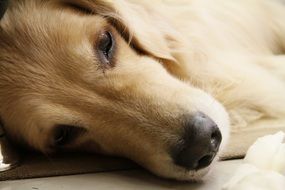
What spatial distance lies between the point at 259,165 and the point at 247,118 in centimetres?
73

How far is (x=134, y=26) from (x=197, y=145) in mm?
649

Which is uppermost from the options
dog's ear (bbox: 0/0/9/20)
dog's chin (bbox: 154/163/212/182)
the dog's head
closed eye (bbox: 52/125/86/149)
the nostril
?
dog's ear (bbox: 0/0/9/20)

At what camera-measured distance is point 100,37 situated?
173 cm

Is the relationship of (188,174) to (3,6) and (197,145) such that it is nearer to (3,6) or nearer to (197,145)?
(197,145)

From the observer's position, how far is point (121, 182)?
5.01 ft

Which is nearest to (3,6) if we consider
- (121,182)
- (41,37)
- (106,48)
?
(41,37)

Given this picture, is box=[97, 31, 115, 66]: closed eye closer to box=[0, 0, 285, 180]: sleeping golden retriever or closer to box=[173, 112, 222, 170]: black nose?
box=[0, 0, 285, 180]: sleeping golden retriever

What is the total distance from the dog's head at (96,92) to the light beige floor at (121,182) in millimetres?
36

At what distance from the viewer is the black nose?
138 cm

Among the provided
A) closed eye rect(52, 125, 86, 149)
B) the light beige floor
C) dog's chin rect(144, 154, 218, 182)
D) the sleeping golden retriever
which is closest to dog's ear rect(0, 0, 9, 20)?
the sleeping golden retriever

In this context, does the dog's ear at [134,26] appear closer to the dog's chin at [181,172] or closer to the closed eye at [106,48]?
the closed eye at [106,48]

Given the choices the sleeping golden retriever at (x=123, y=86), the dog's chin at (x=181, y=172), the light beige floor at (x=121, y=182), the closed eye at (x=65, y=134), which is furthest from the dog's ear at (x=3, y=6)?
the dog's chin at (x=181, y=172)

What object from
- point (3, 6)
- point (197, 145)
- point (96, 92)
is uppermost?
point (3, 6)

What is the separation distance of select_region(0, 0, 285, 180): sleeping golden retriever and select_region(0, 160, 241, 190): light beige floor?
0.12ft
